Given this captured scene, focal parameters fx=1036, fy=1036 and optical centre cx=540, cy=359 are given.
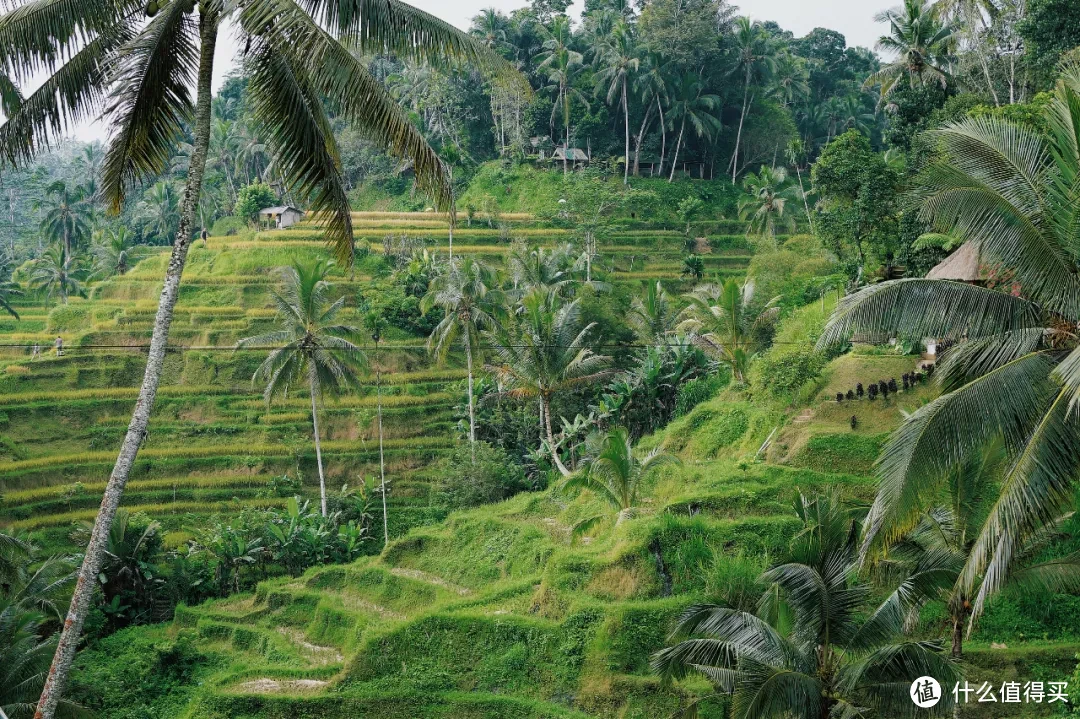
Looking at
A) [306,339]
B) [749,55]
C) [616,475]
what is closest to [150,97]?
[616,475]

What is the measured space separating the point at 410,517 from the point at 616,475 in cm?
989

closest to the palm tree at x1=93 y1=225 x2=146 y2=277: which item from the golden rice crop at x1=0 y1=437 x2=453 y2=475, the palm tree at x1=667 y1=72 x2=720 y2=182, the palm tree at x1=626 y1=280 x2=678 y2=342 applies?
the golden rice crop at x1=0 y1=437 x2=453 y2=475

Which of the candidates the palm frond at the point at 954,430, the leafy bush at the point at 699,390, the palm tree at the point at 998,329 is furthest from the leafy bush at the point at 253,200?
the palm frond at the point at 954,430

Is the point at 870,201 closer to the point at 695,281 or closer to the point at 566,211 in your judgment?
the point at 695,281

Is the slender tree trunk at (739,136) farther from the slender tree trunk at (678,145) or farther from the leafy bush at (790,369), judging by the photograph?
the leafy bush at (790,369)

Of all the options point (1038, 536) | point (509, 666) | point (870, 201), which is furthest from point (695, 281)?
point (1038, 536)

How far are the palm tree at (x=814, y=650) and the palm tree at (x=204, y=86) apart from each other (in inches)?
212

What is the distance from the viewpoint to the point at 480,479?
26.6 metres

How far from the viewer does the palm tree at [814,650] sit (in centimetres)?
1006

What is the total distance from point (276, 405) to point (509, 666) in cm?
1671

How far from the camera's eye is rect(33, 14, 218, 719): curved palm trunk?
8227mm

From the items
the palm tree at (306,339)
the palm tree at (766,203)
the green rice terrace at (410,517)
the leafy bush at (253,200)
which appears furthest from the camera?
the leafy bush at (253,200)

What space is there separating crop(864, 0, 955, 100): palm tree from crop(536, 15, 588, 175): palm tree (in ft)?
58.8

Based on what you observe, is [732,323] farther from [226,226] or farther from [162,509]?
[226,226]
